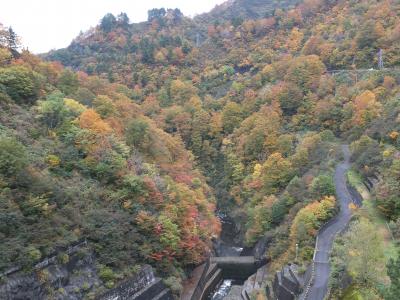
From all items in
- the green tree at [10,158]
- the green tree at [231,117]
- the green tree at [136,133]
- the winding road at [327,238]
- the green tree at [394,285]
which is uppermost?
the green tree at [10,158]

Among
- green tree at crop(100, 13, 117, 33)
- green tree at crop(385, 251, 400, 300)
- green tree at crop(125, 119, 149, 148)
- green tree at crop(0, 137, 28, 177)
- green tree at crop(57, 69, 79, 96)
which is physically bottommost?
green tree at crop(385, 251, 400, 300)

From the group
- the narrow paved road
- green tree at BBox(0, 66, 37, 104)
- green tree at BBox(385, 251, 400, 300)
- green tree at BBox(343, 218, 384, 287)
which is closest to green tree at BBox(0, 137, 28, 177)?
green tree at BBox(0, 66, 37, 104)

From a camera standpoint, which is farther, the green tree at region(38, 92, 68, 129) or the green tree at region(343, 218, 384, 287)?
the green tree at region(38, 92, 68, 129)

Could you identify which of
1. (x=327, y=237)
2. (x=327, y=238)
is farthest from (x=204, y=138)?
(x=327, y=238)

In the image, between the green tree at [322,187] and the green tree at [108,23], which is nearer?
the green tree at [322,187]

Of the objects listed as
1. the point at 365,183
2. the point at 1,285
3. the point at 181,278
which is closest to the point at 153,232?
the point at 181,278

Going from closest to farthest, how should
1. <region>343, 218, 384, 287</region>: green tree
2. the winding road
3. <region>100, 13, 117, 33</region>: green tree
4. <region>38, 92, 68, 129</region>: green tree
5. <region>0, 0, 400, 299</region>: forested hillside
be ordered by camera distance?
<region>343, 218, 384, 287</region>: green tree, the winding road, <region>0, 0, 400, 299</region>: forested hillside, <region>38, 92, 68, 129</region>: green tree, <region>100, 13, 117, 33</region>: green tree

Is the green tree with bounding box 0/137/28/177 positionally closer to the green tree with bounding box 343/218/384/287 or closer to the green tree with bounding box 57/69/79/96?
the green tree with bounding box 343/218/384/287

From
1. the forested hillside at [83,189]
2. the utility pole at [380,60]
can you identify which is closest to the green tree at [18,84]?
the forested hillside at [83,189]

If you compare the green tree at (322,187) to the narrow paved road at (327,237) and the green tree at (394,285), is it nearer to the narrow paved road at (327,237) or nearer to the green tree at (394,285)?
the narrow paved road at (327,237)
